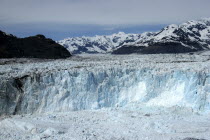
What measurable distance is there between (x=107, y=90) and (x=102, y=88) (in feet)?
1.57

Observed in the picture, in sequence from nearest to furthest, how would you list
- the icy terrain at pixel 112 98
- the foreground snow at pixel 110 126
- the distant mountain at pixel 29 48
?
the foreground snow at pixel 110 126, the icy terrain at pixel 112 98, the distant mountain at pixel 29 48

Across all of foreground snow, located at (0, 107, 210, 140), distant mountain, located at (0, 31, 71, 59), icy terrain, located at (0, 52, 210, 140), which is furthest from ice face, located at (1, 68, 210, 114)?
distant mountain, located at (0, 31, 71, 59)

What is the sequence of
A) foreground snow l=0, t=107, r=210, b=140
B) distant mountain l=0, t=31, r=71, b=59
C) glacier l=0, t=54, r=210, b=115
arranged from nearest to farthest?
foreground snow l=0, t=107, r=210, b=140 → glacier l=0, t=54, r=210, b=115 → distant mountain l=0, t=31, r=71, b=59

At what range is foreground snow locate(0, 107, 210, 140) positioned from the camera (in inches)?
635

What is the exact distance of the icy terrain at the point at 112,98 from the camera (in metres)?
18.4

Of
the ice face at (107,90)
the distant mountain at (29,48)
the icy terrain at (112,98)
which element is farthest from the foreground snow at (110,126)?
the distant mountain at (29,48)

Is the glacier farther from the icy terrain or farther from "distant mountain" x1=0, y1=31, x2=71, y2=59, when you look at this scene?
"distant mountain" x1=0, y1=31, x2=71, y2=59

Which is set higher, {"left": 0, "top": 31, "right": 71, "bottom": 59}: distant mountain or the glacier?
{"left": 0, "top": 31, "right": 71, "bottom": 59}: distant mountain

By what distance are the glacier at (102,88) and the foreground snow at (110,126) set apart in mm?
2329

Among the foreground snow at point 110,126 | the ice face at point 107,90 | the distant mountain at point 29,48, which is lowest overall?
the foreground snow at point 110,126

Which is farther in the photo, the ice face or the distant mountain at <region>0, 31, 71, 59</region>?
the distant mountain at <region>0, 31, 71, 59</region>

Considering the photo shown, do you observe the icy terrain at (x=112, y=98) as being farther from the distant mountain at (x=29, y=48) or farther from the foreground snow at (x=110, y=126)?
the distant mountain at (x=29, y=48)

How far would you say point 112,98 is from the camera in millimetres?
25266

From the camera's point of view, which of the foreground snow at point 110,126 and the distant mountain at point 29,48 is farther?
the distant mountain at point 29,48
